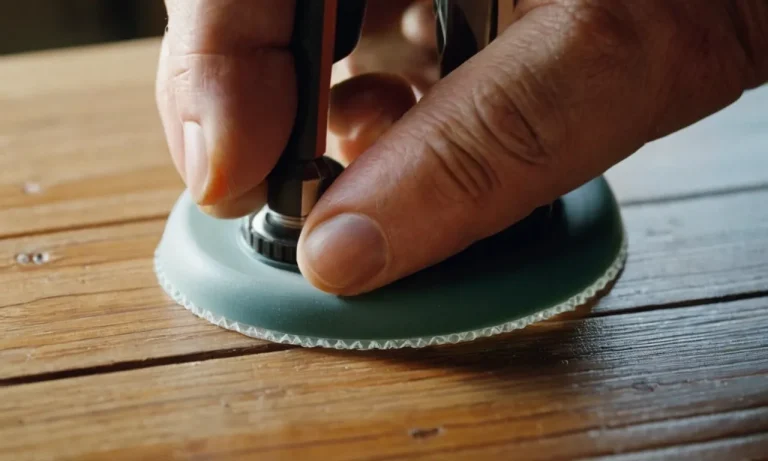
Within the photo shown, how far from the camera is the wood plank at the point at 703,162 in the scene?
69 cm

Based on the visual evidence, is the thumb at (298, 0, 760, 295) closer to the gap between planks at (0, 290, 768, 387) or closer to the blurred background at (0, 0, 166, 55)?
the gap between planks at (0, 290, 768, 387)

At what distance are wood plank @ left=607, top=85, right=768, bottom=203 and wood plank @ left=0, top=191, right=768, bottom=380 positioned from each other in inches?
1.1

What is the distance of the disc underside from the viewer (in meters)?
0.47

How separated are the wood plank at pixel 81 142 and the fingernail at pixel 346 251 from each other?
249 millimetres

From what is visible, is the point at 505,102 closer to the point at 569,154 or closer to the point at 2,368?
Result: the point at 569,154

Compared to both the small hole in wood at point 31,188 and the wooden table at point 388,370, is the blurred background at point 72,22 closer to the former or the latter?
the small hole in wood at point 31,188

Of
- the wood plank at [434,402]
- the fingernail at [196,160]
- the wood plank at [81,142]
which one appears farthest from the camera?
the wood plank at [81,142]

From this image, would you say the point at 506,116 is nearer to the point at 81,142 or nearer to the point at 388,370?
the point at 388,370

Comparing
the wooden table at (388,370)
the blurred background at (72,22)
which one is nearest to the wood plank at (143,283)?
the wooden table at (388,370)

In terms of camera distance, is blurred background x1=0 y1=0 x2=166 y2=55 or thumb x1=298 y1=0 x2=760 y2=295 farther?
blurred background x1=0 y1=0 x2=166 y2=55

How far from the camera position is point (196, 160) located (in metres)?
0.51

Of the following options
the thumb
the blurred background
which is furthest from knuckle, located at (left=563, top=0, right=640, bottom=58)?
the blurred background

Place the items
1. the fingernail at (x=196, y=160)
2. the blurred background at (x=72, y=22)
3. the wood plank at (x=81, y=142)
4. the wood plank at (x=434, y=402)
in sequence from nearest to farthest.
A: the wood plank at (x=434, y=402)
the fingernail at (x=196, y=160)
the wood plank at (x=81, y=142)
the blurred background at (x=72, y=22)

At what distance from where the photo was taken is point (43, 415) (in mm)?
414
